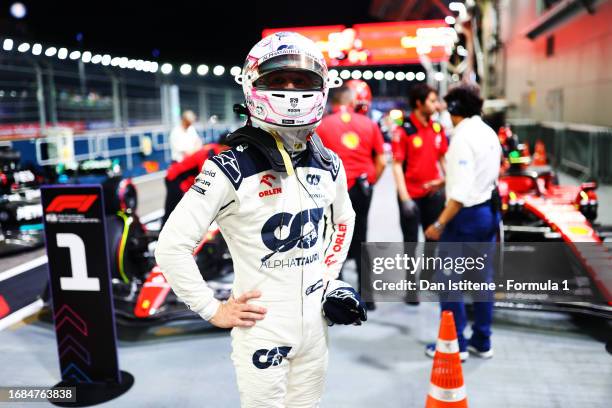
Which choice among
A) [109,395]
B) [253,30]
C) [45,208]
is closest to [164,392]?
[109,395]

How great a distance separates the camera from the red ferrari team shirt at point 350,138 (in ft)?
15.1

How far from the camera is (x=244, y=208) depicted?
1.83 metres

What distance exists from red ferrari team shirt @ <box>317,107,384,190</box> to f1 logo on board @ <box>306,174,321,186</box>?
2656mm

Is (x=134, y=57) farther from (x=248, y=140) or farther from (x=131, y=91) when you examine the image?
(x=248, y=140)

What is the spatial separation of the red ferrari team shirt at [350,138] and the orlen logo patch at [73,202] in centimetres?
205

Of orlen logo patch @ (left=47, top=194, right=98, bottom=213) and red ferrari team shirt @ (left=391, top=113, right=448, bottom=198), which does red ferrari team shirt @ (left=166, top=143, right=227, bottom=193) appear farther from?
orlen logo patch @ (left=47, top=194, right=98, bottom=213)

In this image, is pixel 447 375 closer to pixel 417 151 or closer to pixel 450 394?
pixel 450 394

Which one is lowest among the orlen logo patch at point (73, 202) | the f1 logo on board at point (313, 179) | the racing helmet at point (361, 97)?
the orlen logo patch at point (73, 202)

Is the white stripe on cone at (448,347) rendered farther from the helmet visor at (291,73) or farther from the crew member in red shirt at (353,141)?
the crew member in red shirt at (353,141)

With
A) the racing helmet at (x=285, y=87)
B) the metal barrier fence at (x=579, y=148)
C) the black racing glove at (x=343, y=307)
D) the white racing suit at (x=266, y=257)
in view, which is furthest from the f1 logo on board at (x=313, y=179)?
the metal barrier fence at (x=579, y=148)

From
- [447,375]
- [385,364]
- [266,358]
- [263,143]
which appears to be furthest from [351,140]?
[266,358]

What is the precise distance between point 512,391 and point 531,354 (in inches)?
23.1

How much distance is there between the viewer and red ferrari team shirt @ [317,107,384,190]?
461cm

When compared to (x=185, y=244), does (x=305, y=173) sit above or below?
above
